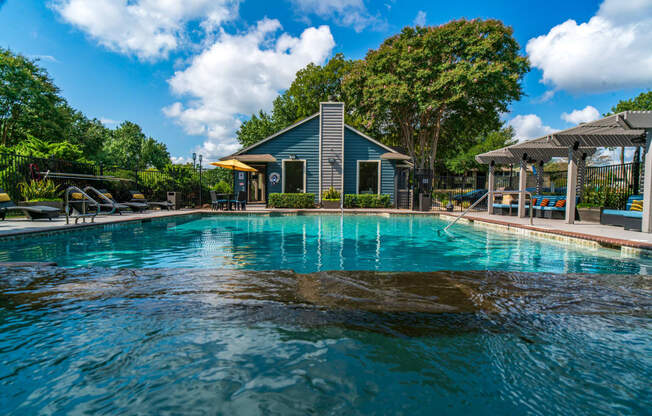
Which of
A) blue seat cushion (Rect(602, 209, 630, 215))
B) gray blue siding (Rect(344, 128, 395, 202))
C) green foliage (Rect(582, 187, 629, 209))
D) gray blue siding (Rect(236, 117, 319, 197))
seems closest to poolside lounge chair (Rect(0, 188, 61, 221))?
gray blue siding (Rect(236, 117, 319, 197))

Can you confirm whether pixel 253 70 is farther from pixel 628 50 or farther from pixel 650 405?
pixel 628 50

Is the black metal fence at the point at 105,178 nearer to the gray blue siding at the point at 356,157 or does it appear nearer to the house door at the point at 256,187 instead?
the house door at the point at 256,187

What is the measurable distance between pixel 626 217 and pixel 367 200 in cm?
1061

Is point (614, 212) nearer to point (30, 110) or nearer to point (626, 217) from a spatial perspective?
point (626, 217)

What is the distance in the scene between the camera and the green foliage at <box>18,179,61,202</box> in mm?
10125

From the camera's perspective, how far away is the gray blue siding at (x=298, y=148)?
58.4 ft

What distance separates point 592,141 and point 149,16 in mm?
15001

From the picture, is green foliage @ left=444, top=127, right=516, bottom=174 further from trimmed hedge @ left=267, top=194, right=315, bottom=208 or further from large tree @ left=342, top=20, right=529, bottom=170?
trimmed hedge @ left=267, top=194, right=315, bottom=208

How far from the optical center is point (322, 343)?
2.27m

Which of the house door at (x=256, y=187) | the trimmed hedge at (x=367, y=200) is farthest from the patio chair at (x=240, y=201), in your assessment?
the house door at (x=256, y=187)

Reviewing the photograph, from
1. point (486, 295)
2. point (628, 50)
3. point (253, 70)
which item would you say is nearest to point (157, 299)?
point (486, 295)

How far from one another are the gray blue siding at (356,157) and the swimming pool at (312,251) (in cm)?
887

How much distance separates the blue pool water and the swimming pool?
1.52 metres

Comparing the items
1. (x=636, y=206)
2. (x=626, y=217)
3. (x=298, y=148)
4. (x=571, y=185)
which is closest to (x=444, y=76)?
(x=298, y=148)
